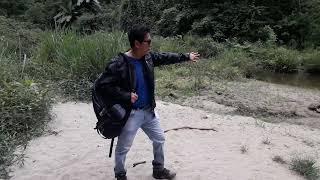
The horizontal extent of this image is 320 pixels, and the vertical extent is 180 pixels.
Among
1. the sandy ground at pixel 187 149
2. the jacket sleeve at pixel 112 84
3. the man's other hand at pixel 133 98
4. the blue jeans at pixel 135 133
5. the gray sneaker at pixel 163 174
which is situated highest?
the jacket sleeve at pixel 112 84

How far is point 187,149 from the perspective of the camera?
243 inches

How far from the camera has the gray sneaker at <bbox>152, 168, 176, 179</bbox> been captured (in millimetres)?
5137

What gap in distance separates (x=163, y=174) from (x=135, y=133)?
68cm

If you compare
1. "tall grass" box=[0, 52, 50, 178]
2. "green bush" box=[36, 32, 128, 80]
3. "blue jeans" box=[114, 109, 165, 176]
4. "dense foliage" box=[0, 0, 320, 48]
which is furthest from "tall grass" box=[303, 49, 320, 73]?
"blue jeans" box=[114, 109, 165, 176]

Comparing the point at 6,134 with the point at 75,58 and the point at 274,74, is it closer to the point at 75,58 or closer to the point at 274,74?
the point at 75,58

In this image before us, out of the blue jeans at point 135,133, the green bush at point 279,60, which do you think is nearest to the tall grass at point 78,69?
the green bush at point 279,60

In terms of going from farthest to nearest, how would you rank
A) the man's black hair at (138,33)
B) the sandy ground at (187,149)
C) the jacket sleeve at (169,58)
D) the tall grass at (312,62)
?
the tall grass at (312,62) < the sandy ground at (187,149) < the jacket sleeve at (169,58) < the man's black hair at (138,33)

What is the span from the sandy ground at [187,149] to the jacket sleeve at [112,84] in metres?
1.24

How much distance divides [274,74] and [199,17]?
5.87 meters

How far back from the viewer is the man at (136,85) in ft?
14.3

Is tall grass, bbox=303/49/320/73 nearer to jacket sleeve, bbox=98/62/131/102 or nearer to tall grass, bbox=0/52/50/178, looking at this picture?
tall grass, bbox=0/52/50/178

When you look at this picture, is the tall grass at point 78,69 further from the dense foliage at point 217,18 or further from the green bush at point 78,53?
the dense foliage at point 217,18

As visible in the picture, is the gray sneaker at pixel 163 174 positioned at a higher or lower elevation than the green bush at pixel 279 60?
higher

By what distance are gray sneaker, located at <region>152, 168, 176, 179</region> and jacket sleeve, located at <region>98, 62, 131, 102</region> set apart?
1.11 metres
